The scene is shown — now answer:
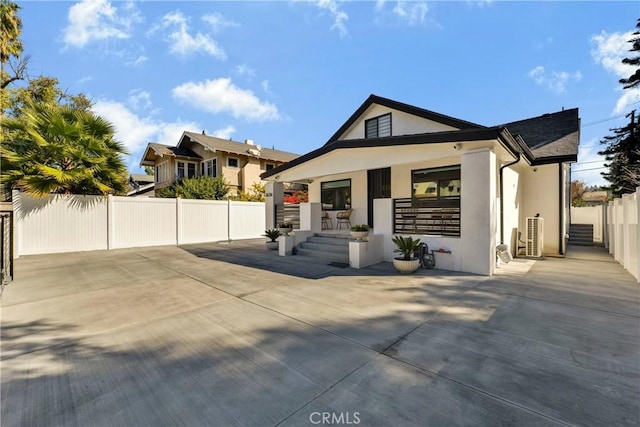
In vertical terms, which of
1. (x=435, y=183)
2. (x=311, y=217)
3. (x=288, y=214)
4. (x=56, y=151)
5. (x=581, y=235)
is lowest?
(x=581, y=235)

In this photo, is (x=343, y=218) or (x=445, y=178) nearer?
(x=445, y=178)

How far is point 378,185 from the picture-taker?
1108 centimetres

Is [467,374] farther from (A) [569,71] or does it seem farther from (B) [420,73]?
(A) [569,71]

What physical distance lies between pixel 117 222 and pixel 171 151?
37.5 feet

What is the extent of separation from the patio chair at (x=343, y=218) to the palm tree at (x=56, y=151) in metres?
9.73

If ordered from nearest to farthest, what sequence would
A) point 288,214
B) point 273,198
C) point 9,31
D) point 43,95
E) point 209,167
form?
point 273,198, point 9,31, point 288,214, point 43,95, point 209,167

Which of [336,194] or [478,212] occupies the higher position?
[336,194]

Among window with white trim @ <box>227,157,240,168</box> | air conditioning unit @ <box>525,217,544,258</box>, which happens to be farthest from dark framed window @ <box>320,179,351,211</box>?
window with white trim @ <box>227,157,240,168</box>

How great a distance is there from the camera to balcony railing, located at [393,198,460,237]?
23.7 feet

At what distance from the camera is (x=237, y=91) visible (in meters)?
18.9

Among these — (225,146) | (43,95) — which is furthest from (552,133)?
(43,95)

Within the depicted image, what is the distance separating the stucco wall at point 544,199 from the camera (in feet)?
31.0

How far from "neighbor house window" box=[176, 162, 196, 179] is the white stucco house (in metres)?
13.0

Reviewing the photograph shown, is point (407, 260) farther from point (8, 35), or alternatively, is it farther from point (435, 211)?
point (8, 35)
